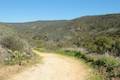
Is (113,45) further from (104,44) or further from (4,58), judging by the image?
(4,58)

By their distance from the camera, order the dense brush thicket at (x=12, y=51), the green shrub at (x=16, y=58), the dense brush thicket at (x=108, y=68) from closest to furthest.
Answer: the dense brush thicket at (x=108, y=68) < the green shrub at (x=16, y=58) < the dense brush thicket at (x=12, y=51)

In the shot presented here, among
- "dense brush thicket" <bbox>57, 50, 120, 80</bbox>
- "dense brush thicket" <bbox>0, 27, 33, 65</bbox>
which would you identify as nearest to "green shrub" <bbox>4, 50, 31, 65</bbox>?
"dense brush thicket" <bbox>0, 27, 33, 65</bbox>

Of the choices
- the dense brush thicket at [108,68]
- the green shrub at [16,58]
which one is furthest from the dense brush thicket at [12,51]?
the dense brush thicket at [108,68]

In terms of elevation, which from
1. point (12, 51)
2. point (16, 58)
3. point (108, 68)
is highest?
point (12, 51)

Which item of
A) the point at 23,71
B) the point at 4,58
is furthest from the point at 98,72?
the point at 4,58

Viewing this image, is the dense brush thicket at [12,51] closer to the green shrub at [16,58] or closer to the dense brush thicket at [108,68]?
the green shrub at [16,58]

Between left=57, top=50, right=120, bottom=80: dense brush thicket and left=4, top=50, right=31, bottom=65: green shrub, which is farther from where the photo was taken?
left=4, top=50, right=31, bottom=65: green shrub

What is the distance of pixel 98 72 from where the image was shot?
53.0 feet

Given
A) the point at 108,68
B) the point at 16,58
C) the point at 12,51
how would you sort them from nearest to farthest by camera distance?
the point at 108,68
the point at 16,58
the point at 12,51

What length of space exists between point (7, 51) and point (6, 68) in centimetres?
301

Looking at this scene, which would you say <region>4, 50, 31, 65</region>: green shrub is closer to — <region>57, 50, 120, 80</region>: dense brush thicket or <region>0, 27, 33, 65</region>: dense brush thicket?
<region>0, 27, 33, 65</region>: dense brush thicket

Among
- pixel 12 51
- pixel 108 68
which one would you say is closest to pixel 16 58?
pixel 12 51

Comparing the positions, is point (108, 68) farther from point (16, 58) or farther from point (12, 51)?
point (12, 51)

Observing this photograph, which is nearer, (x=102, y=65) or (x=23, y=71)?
(x=23, y=71)
